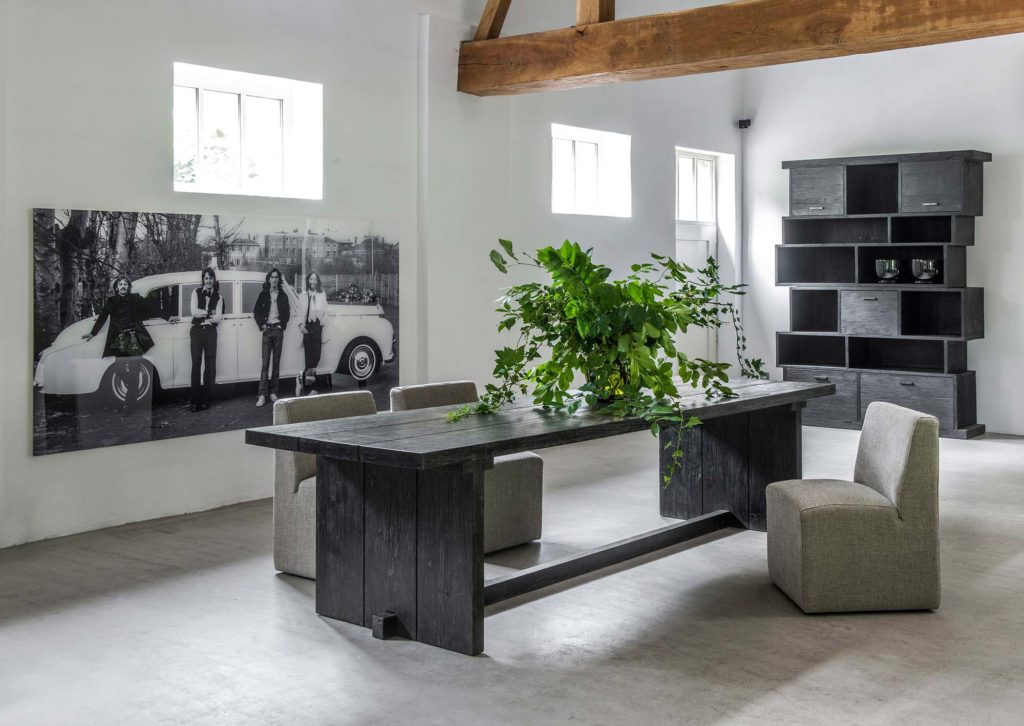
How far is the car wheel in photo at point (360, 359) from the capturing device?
6926 mm

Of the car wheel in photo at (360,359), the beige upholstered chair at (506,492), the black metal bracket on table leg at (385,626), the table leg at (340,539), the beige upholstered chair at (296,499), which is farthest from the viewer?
the car wheel in photo at (360,359)

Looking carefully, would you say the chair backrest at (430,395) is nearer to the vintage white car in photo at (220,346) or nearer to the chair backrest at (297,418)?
the chair backrest at (297,418)

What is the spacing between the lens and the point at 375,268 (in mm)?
7066

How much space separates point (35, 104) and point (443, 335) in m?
3.09

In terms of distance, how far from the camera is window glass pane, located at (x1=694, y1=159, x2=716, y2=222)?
10336 millimetres

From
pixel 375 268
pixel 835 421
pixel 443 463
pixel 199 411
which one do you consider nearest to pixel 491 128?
pixel 375 268

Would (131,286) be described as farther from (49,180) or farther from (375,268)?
(375,268)

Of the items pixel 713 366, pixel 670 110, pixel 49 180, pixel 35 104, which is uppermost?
pixel 670 110

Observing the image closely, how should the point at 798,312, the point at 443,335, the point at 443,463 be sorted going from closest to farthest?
the point at 443,463 < the point at 443,335 < the point at 798,312

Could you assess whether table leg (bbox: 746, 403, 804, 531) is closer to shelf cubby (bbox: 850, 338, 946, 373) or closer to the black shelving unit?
the black shelving unit

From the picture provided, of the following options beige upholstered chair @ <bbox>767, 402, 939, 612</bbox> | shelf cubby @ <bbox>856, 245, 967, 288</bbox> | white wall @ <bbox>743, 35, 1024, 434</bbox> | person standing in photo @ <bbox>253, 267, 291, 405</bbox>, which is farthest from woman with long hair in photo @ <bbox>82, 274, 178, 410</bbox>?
white wall @ <bbox>743, 35, 1024, 434</bbox>

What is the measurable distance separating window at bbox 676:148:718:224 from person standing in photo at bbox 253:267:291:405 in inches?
184

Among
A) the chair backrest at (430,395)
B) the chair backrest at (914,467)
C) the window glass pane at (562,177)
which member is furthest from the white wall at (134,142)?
the chair backrest at (914,467)

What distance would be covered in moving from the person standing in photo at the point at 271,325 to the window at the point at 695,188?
4665mm
